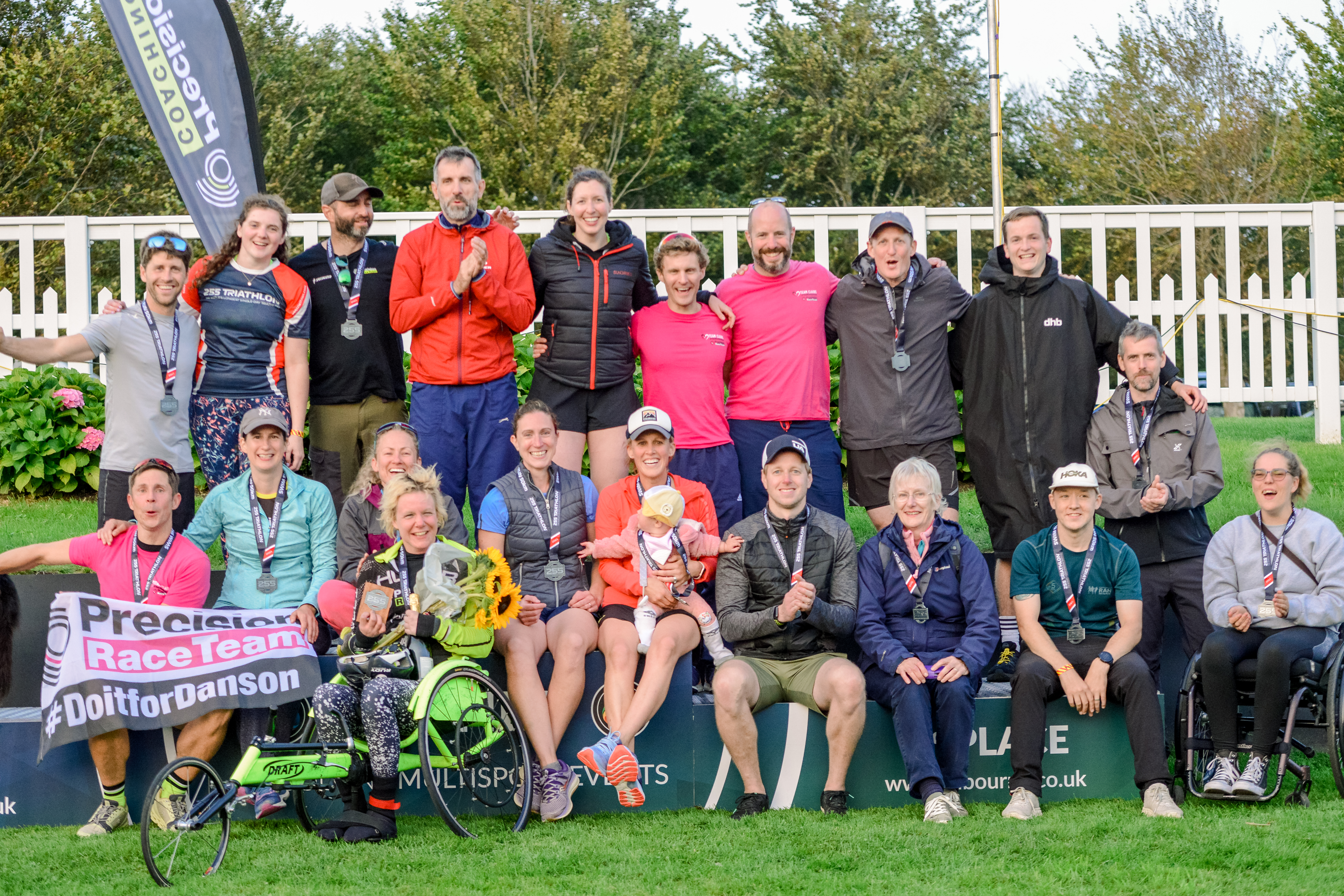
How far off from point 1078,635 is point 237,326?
377 centimetres

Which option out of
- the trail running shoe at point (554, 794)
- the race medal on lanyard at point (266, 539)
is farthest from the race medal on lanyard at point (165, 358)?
the trail running shoe at point (554, 794)

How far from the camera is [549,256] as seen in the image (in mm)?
6027

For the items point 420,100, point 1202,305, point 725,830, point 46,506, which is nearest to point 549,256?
point 725,830

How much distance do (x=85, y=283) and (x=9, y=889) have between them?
6639 millimetres

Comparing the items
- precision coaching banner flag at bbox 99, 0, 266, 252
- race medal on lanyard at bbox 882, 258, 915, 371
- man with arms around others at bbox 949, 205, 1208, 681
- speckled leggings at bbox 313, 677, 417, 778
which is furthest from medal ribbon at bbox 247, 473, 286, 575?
precision coaching banner flag at bbox 99, 0, 266, 252

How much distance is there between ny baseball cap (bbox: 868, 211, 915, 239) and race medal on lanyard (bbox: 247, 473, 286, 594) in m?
2.90

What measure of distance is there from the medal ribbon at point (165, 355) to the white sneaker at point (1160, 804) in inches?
166

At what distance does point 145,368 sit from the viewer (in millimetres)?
5578

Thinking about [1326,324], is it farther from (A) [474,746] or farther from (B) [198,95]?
(B) [198,95]

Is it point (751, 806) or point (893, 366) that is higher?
point (893, 366)

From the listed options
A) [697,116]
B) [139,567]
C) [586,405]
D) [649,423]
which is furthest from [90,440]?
[697,116]

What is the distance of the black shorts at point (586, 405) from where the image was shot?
6.01m

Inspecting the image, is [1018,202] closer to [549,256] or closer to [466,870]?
[549,256]

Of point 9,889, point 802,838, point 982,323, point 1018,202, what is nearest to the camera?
point 9,889
